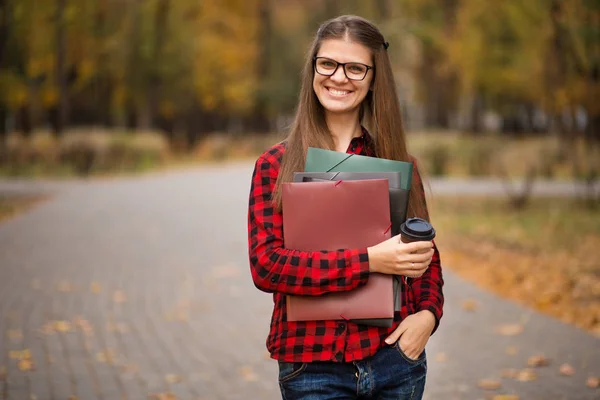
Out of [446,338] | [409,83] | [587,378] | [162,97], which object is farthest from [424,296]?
[409,83]

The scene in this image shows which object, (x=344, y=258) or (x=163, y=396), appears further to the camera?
(x=163, y=396)

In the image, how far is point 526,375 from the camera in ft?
17.3

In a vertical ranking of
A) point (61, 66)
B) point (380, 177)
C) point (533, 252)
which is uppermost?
point (380, 177)

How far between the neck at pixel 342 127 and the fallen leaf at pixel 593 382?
11.5 ft

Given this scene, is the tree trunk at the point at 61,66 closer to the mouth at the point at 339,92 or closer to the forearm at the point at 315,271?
the mouth at the point at 339,92

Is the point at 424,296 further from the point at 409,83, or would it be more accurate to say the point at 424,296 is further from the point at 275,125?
the point at 275,125

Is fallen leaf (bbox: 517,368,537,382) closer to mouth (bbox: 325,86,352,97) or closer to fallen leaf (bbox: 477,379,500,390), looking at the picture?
fallen leaf (bbox: 477,379,500,390)

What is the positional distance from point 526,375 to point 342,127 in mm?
3591

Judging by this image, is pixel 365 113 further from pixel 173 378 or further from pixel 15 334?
pixel 15 334

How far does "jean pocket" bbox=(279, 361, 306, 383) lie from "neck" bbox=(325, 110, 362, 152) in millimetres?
668

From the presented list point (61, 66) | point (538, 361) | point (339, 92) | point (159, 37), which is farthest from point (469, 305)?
point (159, 37)

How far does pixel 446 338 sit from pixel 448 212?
8706 millimetres

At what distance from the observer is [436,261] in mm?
2367

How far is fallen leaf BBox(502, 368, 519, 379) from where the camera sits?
5.27m
